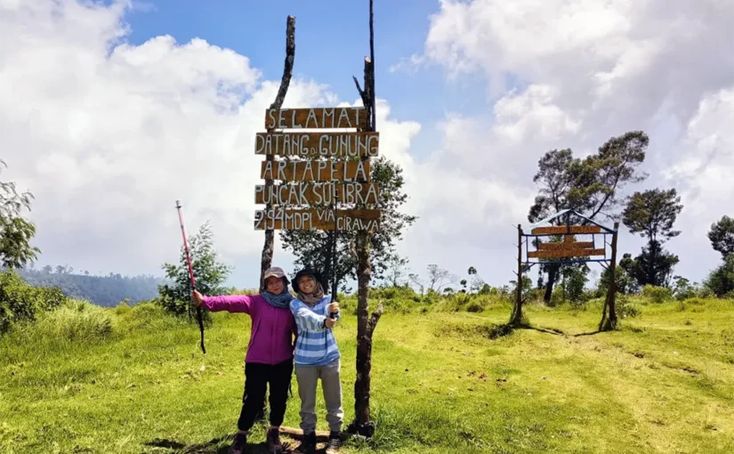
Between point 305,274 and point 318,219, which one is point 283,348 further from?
point 318,219

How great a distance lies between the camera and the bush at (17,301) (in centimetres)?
1372

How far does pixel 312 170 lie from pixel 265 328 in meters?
2.52

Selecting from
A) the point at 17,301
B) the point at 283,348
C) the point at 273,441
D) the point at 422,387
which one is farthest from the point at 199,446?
the point at 17,301

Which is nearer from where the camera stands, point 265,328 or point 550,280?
point 265,328

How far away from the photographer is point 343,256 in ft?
82.2

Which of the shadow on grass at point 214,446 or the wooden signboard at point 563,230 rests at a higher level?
the wooden signboard at point 563,230

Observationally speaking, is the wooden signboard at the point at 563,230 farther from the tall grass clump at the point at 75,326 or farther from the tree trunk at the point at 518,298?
the tall grass clump at the point at 75,326

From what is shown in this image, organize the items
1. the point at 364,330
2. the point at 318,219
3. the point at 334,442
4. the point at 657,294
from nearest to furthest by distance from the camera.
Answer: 1. the point at 334,442
2. the point at 364,330
3. the point at 318,219
4. the point at 657,294

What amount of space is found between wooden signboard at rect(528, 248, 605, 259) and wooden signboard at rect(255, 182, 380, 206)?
39.8ft

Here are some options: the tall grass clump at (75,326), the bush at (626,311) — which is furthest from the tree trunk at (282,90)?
the bush at (626,311)

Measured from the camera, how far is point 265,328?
19.8ft

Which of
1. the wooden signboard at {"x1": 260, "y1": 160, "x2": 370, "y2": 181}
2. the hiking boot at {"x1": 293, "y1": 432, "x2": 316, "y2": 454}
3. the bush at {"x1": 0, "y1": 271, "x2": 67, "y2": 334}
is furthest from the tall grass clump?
the hiking boot at {"x1": 293, "y1": 432, "x2": 316, "y2": 454}

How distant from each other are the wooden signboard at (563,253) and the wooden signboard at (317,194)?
12.1m

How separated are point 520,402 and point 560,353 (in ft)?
14.7
